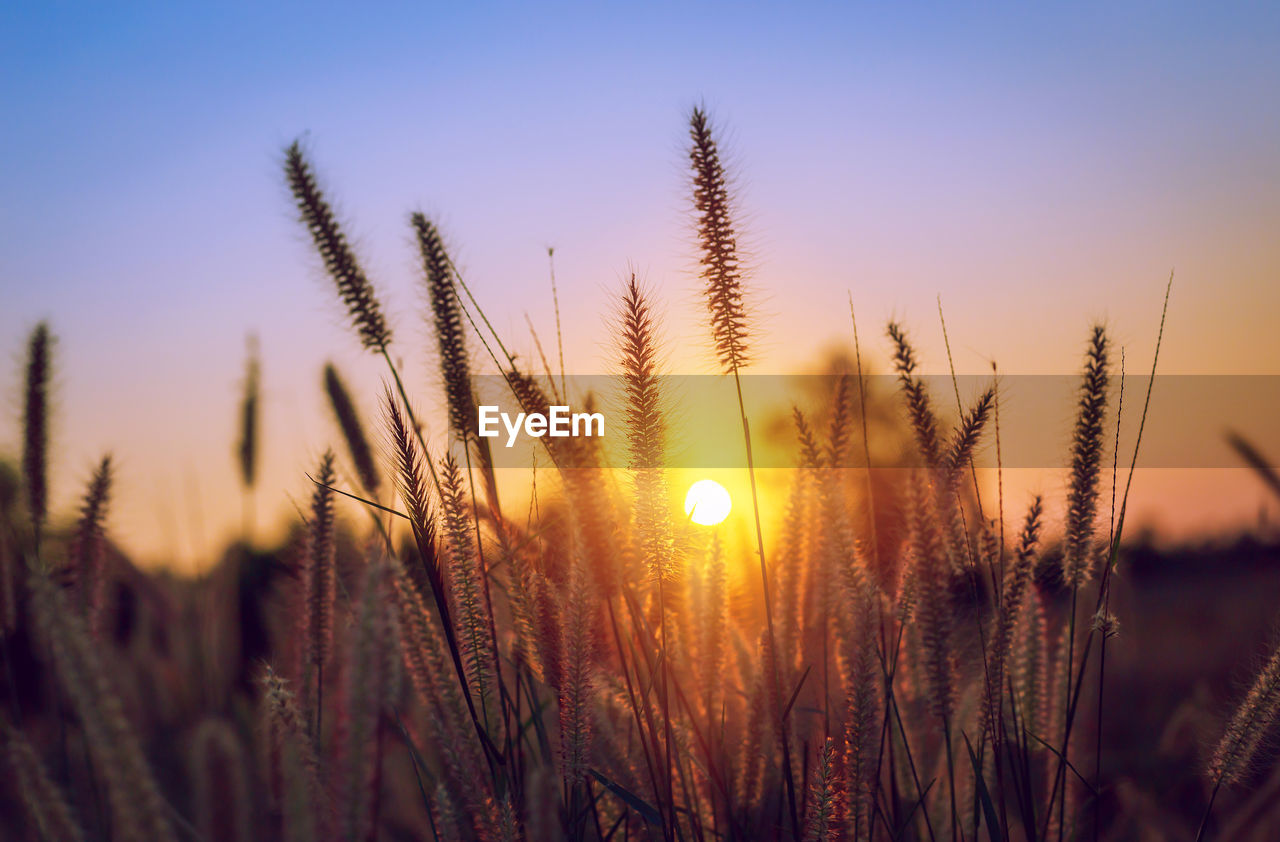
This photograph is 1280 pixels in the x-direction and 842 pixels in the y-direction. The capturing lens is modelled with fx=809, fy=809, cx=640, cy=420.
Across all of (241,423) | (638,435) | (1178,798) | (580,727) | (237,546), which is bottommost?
(1178,798)

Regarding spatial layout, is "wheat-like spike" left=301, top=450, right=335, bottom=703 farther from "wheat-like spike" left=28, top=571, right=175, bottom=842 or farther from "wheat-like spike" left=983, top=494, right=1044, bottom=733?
"wheat-like spike" left=983, top=494, right=1044, bottom=733

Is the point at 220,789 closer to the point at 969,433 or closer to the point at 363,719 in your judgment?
the point at 363,719

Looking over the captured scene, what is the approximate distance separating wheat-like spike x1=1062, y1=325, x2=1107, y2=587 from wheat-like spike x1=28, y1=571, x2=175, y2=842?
176cm

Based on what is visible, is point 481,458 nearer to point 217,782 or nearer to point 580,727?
point 580,727

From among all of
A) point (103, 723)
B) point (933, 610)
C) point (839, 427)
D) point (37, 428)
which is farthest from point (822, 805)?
point (37, 428)

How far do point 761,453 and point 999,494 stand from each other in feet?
1.84

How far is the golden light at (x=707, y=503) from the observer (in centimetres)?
189

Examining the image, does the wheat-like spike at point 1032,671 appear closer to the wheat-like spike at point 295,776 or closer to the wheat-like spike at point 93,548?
the wheat-like spike at point 295,776

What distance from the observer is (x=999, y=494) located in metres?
1.89

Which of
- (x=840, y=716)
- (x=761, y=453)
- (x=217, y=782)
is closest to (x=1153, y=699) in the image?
(x=840, y=716)

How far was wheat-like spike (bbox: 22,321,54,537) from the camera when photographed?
2582mm

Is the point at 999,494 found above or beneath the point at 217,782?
above

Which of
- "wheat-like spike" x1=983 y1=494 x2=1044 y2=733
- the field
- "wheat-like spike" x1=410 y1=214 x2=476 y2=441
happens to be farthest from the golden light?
"wheat-like spike" x1=983 y1=494 x2=1044 y2=733

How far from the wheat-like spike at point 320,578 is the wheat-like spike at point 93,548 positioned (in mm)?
807
